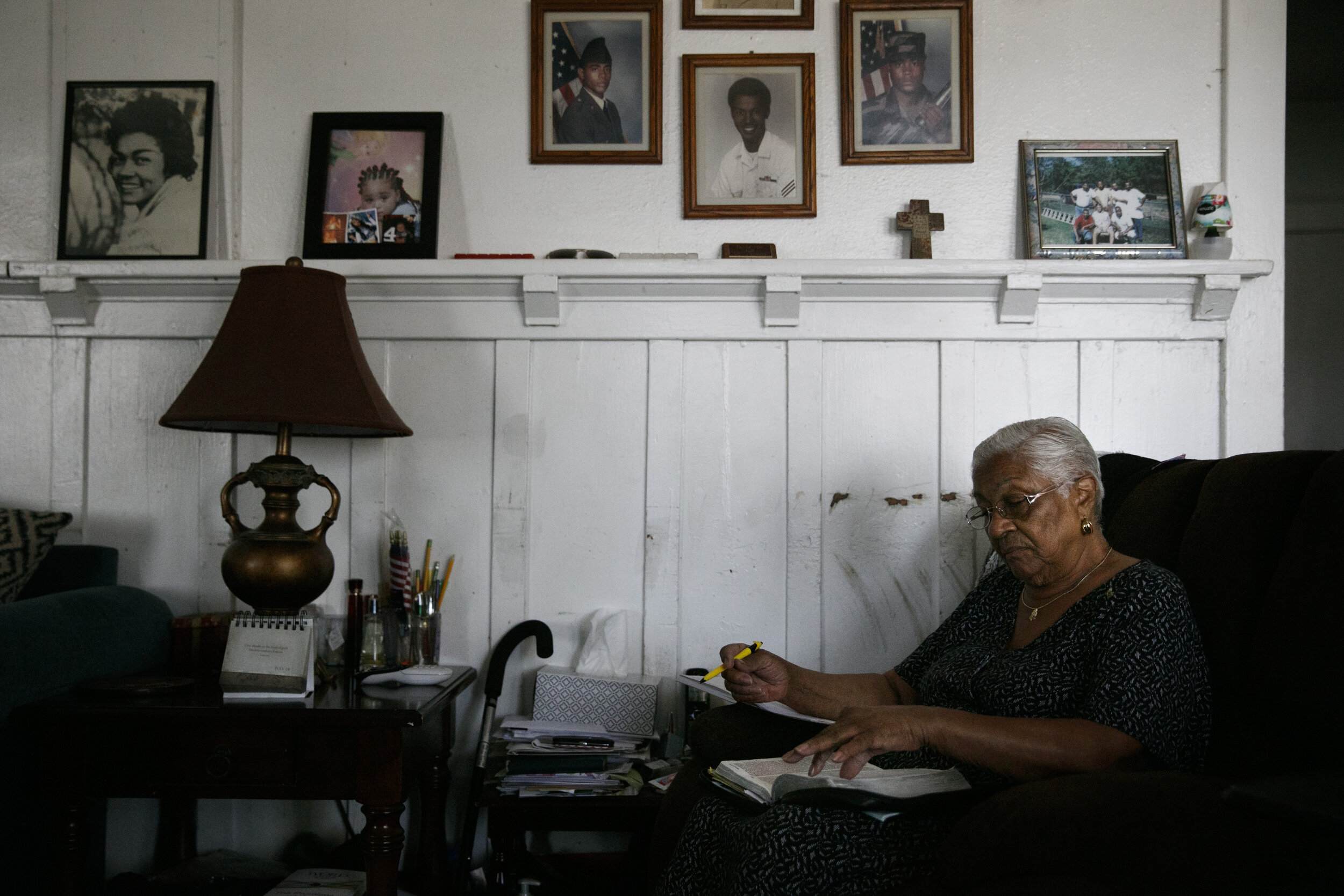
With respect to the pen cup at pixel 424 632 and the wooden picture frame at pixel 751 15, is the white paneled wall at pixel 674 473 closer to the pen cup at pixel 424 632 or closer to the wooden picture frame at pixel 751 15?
the pen cup at pixel 424 632

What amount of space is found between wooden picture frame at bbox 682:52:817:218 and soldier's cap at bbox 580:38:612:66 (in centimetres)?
19

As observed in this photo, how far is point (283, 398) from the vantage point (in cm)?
179

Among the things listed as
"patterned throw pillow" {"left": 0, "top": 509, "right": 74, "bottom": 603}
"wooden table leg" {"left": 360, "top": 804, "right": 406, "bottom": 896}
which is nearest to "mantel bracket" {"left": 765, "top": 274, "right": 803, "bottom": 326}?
"wooden table leg" {"left": 360, "top": 804, "right": 406, "bottom": 896}

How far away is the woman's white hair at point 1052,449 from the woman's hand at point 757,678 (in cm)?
55

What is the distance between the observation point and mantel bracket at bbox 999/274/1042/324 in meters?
2.09

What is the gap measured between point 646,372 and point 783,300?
37cm

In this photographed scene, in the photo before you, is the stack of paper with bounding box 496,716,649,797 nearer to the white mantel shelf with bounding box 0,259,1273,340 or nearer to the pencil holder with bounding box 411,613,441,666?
the pencil holder with bounding box 411,613,441,666

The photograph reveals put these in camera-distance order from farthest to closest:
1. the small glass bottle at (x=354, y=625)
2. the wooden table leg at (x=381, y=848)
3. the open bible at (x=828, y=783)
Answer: the small glass bottle at (x=354, y=625)
the wooden table leg at (x=381, y=848)
the open bible at (x=828, y=783)

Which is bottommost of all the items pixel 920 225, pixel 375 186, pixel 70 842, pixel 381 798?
pixel 70 842

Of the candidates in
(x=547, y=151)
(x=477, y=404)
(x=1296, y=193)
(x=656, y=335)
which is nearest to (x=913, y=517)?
(x=656, y=335)

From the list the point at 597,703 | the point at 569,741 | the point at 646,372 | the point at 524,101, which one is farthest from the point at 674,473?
the point at 524,101

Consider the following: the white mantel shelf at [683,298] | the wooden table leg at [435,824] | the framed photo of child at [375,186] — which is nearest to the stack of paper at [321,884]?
the wooden table leg at [435,824]

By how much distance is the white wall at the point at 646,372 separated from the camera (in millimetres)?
2180

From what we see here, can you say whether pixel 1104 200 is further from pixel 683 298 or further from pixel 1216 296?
pixel 683 298
